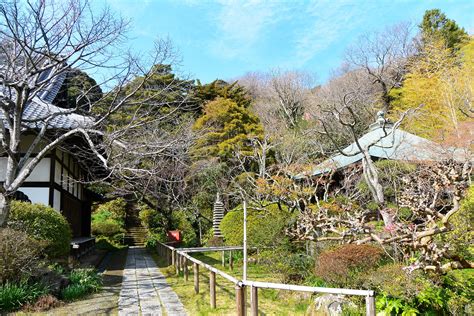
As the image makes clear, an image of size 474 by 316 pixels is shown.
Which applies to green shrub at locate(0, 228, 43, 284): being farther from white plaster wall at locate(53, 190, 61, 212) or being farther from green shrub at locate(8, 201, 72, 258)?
white plaster wall at locate(53, 190, 61, 212)

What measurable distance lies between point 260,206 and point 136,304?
27.4 ft

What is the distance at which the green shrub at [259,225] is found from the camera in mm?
11641

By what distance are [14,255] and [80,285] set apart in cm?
165

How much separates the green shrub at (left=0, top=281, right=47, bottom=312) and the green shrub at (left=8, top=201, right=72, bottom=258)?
1.64 metres

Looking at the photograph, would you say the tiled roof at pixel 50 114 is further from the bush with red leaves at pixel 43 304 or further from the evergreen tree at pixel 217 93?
the evergreen tree at pixel 217 93

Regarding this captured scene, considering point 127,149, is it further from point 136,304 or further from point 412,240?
point 412,240

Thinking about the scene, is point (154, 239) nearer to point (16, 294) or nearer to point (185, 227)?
point (185, 227)

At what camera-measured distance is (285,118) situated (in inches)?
1286

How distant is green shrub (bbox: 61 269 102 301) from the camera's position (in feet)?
25.2

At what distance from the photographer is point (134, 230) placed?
2933 centimetres

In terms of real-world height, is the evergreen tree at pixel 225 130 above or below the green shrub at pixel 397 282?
above

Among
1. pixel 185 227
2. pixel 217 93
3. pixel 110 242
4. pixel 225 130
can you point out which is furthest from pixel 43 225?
pixel 217 93

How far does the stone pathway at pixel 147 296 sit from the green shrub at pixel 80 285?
2.02 feet

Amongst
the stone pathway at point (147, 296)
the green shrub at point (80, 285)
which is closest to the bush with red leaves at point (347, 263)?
the stone pathway at point (147, 296)
